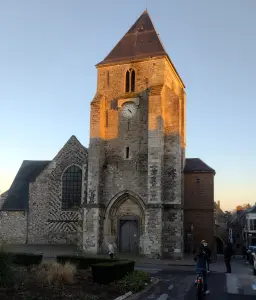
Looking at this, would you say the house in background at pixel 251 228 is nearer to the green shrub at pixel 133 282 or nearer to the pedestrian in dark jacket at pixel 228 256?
the pedestrian in dark jacket at pixel 228 256

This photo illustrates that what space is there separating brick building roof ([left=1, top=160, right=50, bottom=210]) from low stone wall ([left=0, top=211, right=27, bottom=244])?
604 mm

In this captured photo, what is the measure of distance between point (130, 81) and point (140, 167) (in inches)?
257

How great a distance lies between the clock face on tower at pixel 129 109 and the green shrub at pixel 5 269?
58.5 feet

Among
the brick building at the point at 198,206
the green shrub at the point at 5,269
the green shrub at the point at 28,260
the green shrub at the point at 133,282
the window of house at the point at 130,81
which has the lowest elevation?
the green shrub at the point at 133,282

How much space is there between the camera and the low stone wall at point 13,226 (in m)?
33.8

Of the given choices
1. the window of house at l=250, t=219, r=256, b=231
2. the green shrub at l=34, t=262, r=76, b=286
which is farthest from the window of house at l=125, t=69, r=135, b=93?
the window of house at l=250, t=219, r=256, b=231

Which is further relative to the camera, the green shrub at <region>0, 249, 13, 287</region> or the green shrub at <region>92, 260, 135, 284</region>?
the green shrub at <region>92, 260, 135, 284</region>

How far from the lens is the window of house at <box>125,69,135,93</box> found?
2881cm

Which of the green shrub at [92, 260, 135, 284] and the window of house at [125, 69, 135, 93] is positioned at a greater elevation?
the window of house at [125, 69, 135, 93]

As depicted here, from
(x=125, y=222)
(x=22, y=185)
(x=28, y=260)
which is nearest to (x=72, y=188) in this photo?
(x=22, y=185)

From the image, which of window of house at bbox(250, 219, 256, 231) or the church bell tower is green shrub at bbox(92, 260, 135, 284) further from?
window of house at bbox(250, 219, 256, 231)

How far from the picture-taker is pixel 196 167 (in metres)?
30.3

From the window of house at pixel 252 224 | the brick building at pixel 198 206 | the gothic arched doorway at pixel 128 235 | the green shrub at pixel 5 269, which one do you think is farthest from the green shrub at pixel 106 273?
the window of house at pixel 252 224

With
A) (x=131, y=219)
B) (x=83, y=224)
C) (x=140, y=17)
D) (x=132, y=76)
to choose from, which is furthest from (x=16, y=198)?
(x=140, y=17)
